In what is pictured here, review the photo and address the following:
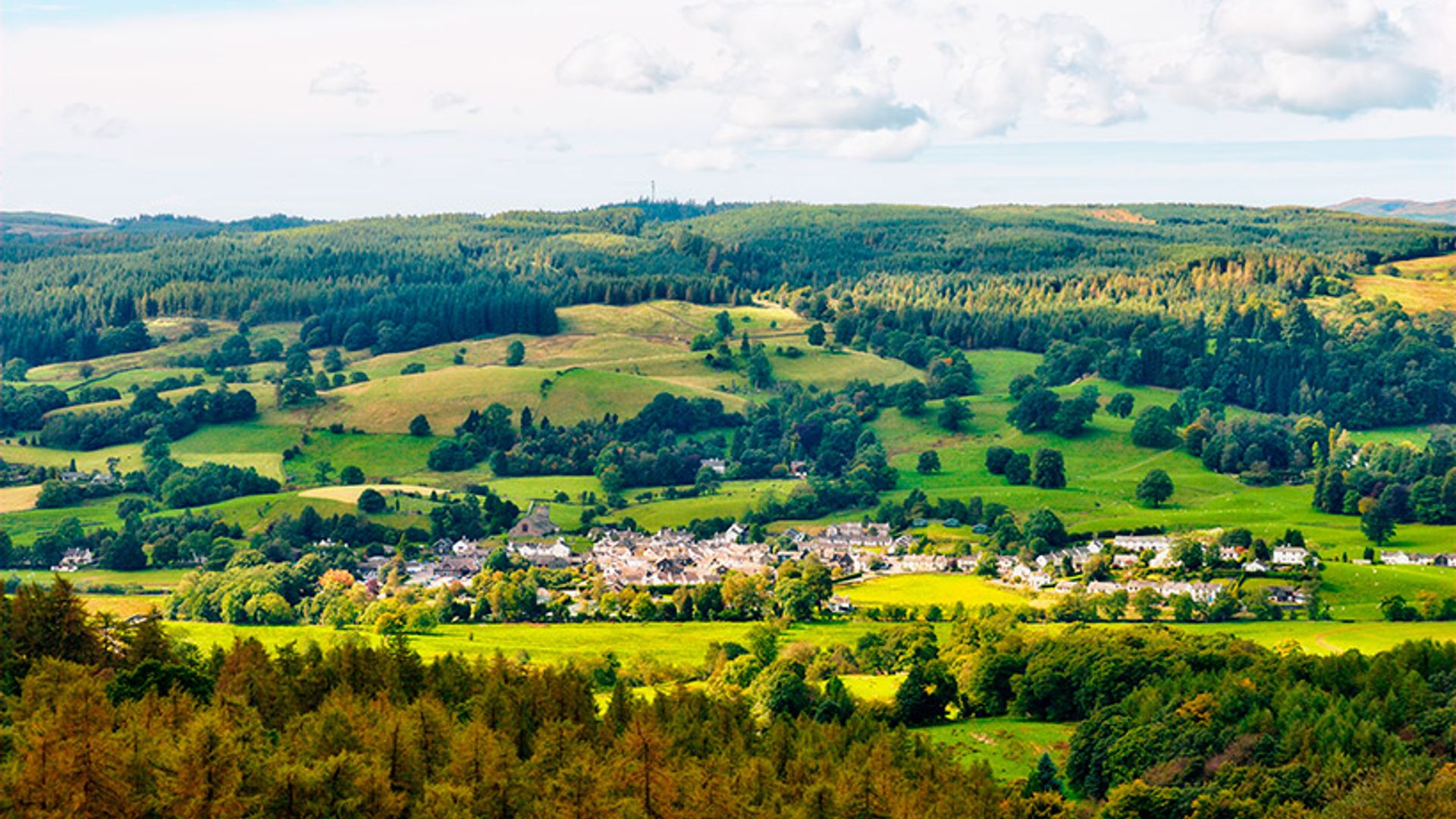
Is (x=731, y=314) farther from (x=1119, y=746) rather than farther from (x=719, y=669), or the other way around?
(x=1119, y=746)

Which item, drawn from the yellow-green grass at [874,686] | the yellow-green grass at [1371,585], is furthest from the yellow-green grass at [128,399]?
the yellow-green grass at [1371,585]

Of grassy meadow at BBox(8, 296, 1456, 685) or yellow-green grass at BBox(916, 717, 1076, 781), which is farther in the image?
grassy meadow at BBox(8, 296, 1456, 685)

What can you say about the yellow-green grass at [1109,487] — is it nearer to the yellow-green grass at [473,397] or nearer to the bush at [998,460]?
the bush at [998,460]

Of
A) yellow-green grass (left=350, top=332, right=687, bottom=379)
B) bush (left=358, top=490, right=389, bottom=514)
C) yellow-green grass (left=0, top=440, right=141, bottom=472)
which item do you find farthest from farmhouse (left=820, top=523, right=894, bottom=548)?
yellow-green grass (left=0, top=440, right=141, bottom=472)

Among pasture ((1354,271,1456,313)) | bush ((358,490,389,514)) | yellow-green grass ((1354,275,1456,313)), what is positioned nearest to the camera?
bush ((358,490,389,514))

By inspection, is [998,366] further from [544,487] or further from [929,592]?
[929,592]

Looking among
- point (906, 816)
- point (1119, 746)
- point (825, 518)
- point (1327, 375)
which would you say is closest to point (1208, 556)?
point (825, 518)

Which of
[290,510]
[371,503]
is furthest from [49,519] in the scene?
[371,503]

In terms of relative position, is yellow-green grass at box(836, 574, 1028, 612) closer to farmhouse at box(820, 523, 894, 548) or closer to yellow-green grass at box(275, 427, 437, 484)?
farmhouse at box(820, 523, 894, 548)
